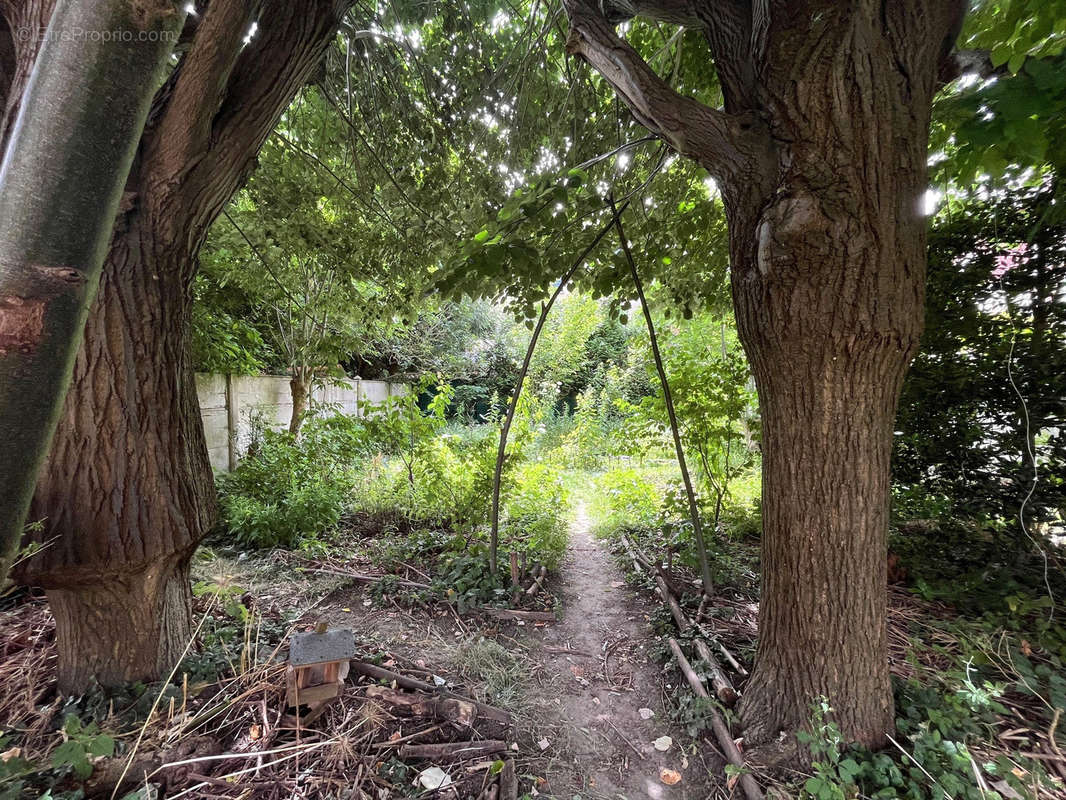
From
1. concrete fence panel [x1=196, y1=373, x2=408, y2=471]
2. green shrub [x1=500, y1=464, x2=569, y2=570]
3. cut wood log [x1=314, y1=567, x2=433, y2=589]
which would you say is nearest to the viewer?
cut wood log [x1=314, y1=567, x2=433, y2=589]

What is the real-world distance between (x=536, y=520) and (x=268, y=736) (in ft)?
8.67

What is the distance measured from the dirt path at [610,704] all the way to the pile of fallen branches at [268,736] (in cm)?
35

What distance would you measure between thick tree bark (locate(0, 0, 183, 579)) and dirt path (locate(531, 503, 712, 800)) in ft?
6.58

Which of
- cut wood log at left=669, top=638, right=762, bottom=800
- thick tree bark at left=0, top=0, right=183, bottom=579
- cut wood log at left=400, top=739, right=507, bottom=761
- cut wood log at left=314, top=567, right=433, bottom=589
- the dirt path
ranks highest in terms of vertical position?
thick tree bark at left=0, top=0, right=183, bottom=579

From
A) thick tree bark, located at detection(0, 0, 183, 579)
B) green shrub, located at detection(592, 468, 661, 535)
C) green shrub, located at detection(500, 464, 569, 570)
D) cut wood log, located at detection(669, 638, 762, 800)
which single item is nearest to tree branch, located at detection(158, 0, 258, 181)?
thick tree bark, located at detection(0, 0, 183, 579)

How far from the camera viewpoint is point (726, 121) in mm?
1502

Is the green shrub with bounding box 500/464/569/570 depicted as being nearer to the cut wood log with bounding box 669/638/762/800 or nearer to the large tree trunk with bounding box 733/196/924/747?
the cut wood log with bounding box 669/638/762/800

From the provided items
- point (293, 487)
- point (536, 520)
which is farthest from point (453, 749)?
point (293, 487)

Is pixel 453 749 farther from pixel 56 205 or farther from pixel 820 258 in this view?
pixel 820 258

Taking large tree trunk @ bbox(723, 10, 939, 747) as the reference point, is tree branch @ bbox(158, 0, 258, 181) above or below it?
above

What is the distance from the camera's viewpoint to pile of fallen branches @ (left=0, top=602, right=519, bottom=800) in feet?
4.67

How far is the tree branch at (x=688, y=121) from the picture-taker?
151 centimetres

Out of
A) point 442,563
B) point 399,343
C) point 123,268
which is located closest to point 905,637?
point 442,563

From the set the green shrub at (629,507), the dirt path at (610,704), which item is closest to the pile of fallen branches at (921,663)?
the dirt path at (610,704)
